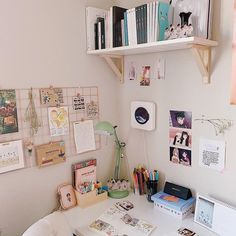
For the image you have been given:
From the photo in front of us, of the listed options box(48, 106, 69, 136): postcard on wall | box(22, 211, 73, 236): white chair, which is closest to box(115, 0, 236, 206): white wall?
box(48, 106, 69, 136): postcard on wall

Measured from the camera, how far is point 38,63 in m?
1.53

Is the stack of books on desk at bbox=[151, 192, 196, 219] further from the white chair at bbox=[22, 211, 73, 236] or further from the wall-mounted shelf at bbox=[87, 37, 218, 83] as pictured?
the wall-mounted shelf at bbox=[87, 37, 218, 83]

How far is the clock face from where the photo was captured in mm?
1770

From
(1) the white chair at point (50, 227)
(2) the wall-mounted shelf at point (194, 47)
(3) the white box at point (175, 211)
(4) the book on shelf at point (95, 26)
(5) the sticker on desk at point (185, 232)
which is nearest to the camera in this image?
(1) the white chair at point (50, 227)

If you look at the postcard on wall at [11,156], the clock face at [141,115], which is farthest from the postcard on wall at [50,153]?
the clock face at [141,115]

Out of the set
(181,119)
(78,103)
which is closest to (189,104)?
(181,119)

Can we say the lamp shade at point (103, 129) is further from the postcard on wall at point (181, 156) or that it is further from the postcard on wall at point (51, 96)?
the postcard on wall at point (181, 156)

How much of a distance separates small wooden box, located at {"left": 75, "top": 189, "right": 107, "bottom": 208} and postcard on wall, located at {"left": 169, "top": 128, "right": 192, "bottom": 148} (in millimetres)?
650

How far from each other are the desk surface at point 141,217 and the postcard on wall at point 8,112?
0.67 metres

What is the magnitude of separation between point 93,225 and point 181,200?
22.8 inches

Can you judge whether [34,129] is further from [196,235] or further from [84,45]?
[196,235]

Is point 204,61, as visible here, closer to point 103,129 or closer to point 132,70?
point 132,70

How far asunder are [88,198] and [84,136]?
44cm

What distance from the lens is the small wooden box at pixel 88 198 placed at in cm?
170
